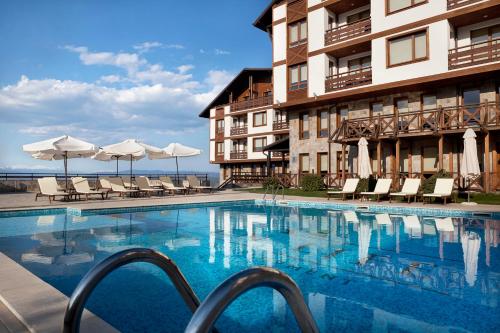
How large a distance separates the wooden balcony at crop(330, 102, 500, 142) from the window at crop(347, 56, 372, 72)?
151 inches

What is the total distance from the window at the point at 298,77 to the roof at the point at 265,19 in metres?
5.52

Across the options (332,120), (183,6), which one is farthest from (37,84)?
(332,120)

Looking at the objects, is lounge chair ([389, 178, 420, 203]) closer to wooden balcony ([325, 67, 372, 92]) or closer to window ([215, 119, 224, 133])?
wooden balcony ([325, 67, 372, 92])

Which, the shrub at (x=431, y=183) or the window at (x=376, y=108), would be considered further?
the window at (x=376, y=108)

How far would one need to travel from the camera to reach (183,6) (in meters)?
20.1

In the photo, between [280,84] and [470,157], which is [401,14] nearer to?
[280,84]

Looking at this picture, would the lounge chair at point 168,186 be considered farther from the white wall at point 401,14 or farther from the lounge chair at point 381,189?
the white wall at point 401,14

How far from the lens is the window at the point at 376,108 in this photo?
20.1 meters

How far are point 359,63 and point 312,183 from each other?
7.92m

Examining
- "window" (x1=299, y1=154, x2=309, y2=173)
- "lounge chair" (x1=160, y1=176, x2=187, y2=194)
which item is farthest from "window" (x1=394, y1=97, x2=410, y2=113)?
"lounge chair" (x1=160, y1=176, x2=187, y2=194)

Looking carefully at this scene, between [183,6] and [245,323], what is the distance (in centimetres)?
1969

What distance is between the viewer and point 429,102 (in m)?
18.5

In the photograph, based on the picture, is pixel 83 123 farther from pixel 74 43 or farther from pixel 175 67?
pixel 74 43

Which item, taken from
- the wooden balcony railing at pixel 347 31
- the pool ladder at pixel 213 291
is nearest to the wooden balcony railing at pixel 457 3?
the wooden balcony railing at pixel 347 31
